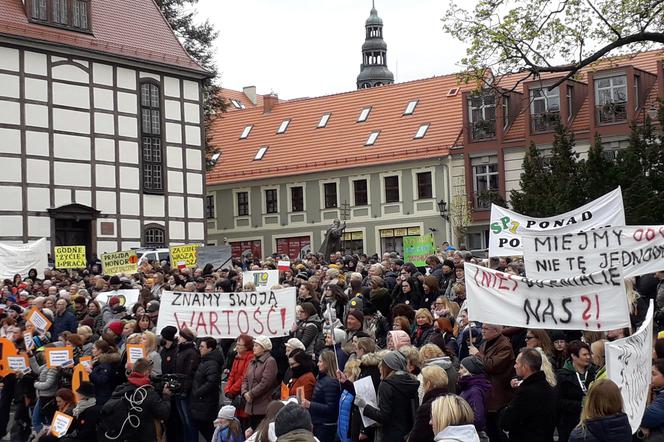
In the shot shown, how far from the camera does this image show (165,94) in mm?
37500

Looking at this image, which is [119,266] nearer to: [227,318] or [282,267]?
[282,267]

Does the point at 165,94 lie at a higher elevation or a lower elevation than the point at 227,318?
higher

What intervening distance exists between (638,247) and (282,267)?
36.3 ft

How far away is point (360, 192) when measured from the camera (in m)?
50.8

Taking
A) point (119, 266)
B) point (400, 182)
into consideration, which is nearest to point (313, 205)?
point (400, 182)

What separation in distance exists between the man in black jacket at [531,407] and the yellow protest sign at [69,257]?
19357 mm

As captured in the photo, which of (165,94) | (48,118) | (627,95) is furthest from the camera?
(627,95)

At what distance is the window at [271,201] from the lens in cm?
5328

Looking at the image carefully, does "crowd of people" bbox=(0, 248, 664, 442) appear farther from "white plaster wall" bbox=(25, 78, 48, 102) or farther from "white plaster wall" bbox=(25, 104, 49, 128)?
"white plaster wall" bbox=(25, 78, 48, 102)

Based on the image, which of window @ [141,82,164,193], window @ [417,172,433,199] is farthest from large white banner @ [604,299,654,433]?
window @ [417,172,433,199]

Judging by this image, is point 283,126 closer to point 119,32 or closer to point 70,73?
point 119,32

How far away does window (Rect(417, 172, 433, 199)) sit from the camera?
48.3 meters

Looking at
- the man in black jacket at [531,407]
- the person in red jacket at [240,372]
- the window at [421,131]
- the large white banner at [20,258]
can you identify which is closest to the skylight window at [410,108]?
the window at [421,131]

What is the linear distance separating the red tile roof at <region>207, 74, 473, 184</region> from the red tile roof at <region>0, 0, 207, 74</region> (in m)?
13.5
